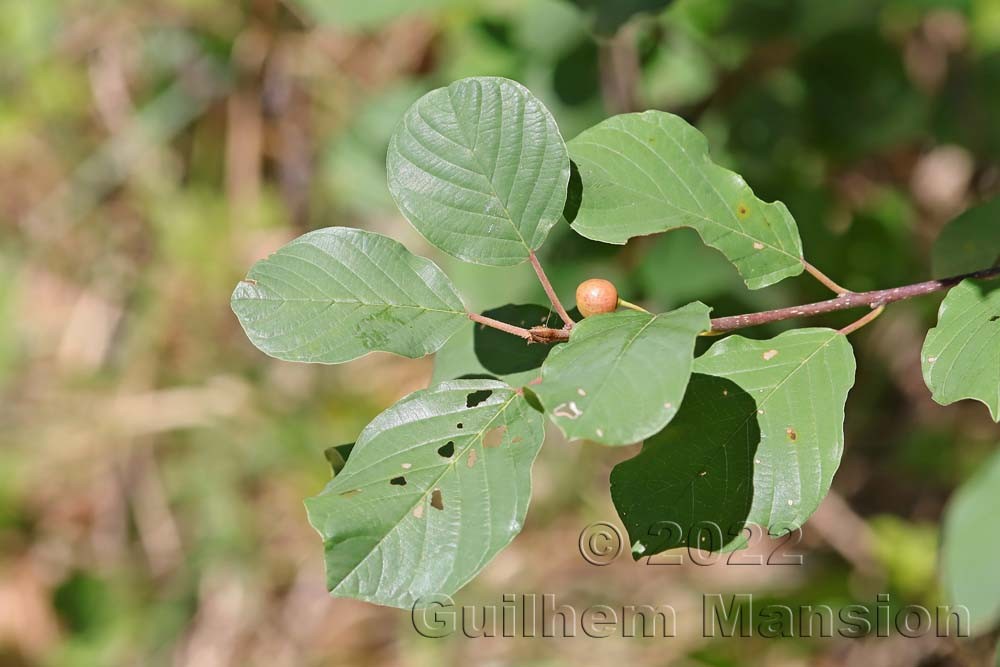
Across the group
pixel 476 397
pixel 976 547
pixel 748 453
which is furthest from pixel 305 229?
pixel 748 453

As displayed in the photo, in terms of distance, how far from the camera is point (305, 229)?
3008 millimetres

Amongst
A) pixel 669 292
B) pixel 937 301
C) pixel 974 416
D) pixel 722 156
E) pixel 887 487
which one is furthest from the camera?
pixel 887 487

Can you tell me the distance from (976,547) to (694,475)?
36.8 inches

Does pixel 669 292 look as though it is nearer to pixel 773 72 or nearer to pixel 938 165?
pixel 773 72

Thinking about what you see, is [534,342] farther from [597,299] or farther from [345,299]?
[345,299]

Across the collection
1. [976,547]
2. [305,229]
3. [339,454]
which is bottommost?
[305,229]

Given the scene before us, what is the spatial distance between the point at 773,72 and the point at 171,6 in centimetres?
199

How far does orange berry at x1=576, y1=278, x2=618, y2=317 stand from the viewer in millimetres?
830

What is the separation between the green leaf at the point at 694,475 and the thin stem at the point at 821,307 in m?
0.06

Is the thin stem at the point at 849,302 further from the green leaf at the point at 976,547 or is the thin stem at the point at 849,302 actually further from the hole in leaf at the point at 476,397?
the green leaf at the point at 976,547

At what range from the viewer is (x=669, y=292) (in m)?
1.71

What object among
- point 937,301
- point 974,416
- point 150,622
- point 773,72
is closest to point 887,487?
point 974,416

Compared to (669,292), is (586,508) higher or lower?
lower

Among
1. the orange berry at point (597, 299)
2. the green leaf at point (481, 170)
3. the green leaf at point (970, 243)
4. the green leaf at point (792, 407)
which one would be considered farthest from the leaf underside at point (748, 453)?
the green leaf at point (970, 243)
